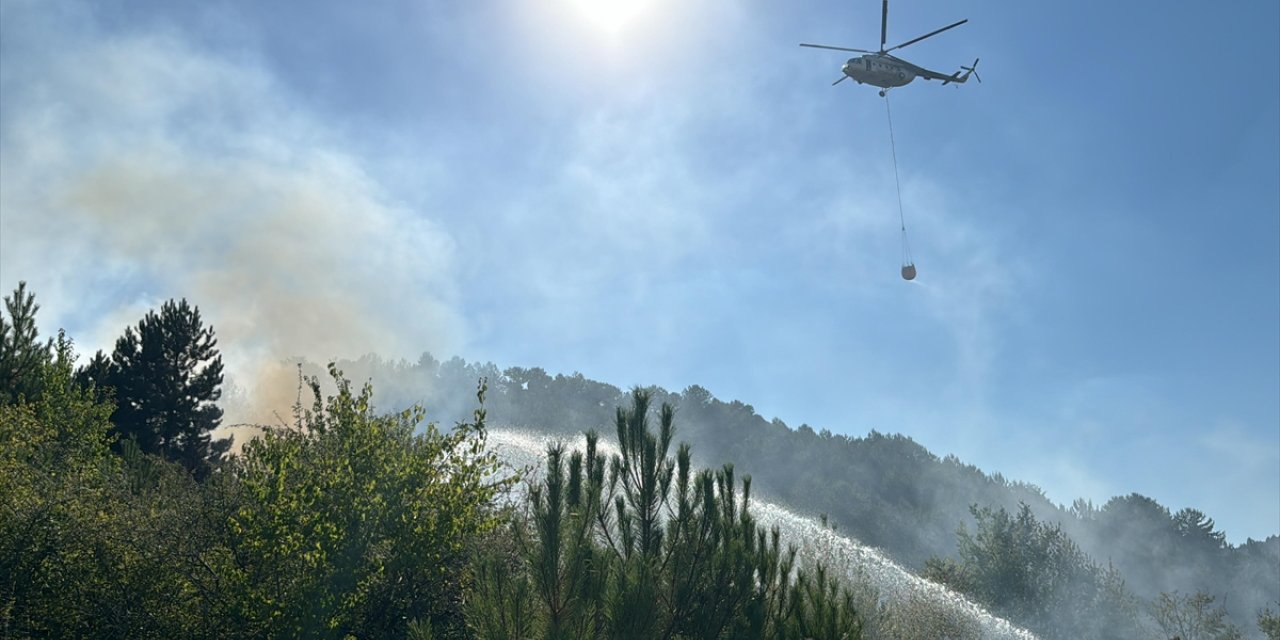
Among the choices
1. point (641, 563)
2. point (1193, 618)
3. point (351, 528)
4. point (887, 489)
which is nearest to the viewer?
point (641, 563)

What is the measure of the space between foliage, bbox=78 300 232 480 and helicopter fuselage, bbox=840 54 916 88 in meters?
32.0

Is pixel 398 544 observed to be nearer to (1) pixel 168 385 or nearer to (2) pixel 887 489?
(1) pixel 168 385

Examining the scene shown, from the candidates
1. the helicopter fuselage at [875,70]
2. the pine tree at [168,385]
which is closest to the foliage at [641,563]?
the helicopter fuselage at [875,70]

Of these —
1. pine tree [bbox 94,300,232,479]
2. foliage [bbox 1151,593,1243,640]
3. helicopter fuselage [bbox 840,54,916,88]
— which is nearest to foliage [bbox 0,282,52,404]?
pine tree [bbox 94,300,232,479]

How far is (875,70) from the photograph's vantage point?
35375 millimetres

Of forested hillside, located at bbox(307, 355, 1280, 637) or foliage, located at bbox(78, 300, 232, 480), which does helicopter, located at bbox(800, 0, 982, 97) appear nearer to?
foliage, located at bbox(78, 300, 232, 480)

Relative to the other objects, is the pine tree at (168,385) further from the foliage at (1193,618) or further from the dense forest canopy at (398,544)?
the foliage at (1193,618)

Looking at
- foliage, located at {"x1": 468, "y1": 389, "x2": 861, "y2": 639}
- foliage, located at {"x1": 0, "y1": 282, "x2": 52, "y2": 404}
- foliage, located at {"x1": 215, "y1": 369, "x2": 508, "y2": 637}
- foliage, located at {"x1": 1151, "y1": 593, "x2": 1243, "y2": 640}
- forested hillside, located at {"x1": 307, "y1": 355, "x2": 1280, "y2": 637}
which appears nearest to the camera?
foliage, located at {"x1": 468, "y1": 389, "x2": 861, "y2": 639}

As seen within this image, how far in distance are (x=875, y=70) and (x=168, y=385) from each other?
34260 millimetres

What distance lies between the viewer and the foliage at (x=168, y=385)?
1563 inches

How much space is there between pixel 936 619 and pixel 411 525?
1182 inches

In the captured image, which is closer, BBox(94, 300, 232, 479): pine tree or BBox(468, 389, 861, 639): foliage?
BBox(468, 389, 861, 639): foliage

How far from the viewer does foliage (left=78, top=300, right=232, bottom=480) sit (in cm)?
3969

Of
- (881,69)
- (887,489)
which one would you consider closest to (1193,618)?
(881,69)
